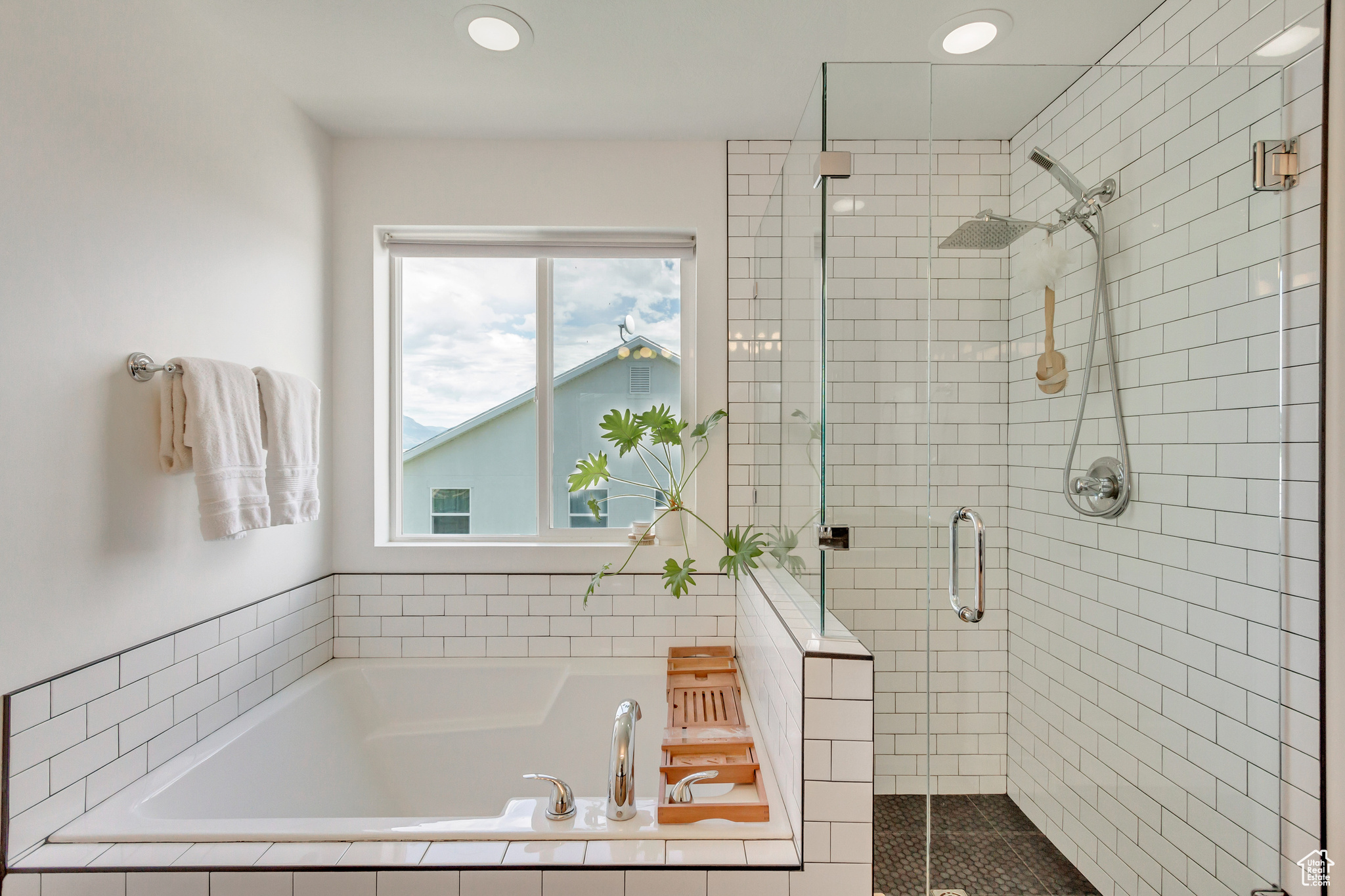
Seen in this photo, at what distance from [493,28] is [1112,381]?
1.76 m

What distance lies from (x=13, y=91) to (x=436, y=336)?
1380 millimetres

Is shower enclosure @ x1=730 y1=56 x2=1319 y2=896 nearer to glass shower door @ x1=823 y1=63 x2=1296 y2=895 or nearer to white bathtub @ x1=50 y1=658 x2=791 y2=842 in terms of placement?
glass shower door @ x1=823 y1=63 x2=1296 y2=895

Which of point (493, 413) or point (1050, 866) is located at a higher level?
point (493, 413)

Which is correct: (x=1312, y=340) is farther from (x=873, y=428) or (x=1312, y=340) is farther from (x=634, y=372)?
(x=634, y=372)

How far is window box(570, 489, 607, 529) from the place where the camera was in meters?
2.51

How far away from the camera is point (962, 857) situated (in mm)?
1346

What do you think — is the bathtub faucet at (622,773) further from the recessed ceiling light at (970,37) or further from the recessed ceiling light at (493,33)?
the recessed ceiling light at (970,37)

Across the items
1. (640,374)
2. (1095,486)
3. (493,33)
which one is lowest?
(1095,486)

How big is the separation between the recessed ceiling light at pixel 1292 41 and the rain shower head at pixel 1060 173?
0.43 meters

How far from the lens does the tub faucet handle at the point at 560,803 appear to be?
4.53 feet

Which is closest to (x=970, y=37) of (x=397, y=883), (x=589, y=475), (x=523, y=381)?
(x=589, y=475)

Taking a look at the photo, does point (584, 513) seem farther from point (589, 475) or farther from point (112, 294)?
point (112, 294)

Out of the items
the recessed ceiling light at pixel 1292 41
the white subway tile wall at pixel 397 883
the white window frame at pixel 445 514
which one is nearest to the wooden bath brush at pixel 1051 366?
the recessed ceiling light at pixel 1292 41

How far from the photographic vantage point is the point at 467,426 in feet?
8.25
